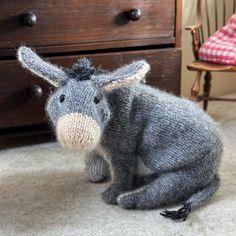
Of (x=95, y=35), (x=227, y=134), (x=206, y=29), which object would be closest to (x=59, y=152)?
(x=95, y=35)

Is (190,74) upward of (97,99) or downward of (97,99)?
downward

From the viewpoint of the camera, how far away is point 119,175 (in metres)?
1.09

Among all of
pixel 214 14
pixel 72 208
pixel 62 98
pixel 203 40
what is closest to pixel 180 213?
pixel 72 208

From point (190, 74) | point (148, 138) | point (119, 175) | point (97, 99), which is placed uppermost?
point (97, 99)

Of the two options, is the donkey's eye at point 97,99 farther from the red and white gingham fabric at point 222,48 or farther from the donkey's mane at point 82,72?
the red and white gingham fabric at point 222,48

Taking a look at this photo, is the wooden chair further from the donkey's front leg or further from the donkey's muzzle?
the donkey's muzzle

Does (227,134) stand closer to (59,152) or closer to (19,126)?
(59,152)

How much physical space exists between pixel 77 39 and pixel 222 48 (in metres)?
0.56

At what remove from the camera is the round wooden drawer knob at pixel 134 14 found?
142 centimetres

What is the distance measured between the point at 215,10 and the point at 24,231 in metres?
1.50

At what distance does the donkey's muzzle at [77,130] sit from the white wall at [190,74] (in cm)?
124

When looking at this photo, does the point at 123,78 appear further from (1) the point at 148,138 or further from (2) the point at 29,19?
(2) the point at 29,19

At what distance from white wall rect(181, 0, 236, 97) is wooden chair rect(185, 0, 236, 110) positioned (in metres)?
0.03

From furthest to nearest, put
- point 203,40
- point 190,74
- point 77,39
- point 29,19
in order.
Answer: point 190,74 → point 203,40 → point 77,39 → point 29,19
